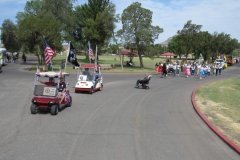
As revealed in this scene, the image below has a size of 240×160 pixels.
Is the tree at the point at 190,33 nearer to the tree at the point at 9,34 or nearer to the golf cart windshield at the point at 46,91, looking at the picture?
the golf cart windshield at the point at 46,91

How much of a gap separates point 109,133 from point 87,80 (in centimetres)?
913

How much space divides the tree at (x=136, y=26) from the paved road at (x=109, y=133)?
87.0 feet

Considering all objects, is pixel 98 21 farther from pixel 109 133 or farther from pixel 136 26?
pixel 109 133

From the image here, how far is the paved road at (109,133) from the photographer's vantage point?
7137 mm

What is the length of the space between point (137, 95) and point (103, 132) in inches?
335

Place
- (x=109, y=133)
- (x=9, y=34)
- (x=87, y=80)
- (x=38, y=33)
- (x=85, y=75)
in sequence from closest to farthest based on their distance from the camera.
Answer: (x=109, y=133) < (x=87, y=80) < (x=85, y=75) < (x=38, y=33) < (x=9, y=34)

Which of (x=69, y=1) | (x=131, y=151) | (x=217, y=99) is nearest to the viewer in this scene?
(x=131, y=151)

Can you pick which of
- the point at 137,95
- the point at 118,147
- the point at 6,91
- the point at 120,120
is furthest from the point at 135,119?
the point at 6,91

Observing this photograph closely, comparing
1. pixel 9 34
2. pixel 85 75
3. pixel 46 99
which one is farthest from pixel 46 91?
pixel 9 34

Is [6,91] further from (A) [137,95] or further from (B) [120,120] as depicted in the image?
(B) [120,120]

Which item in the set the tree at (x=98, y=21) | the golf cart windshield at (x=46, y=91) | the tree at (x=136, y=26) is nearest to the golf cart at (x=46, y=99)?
the golf cart windshield at (x=46, y=91)

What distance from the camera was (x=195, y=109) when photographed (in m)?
13.3

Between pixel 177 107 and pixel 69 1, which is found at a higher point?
pixel 69 1

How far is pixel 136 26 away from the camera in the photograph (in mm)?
39656
